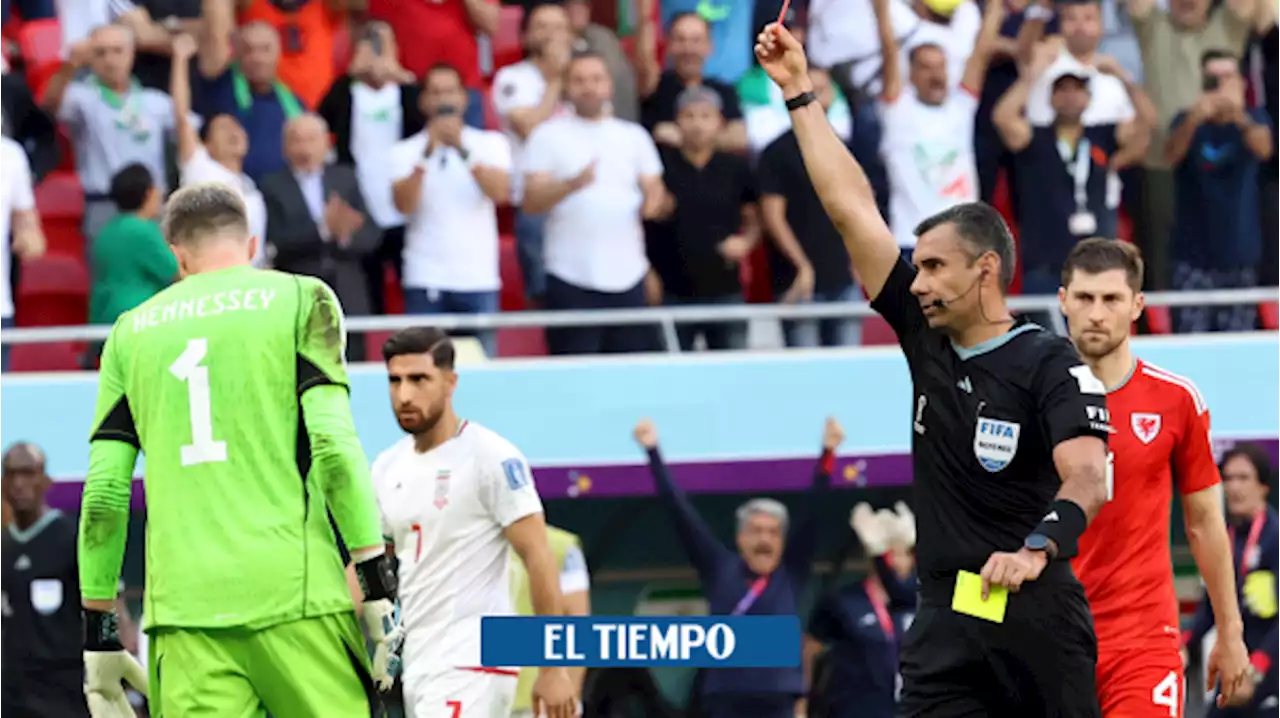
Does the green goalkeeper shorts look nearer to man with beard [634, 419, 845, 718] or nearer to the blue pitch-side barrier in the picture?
man with beard [634, 419, 845, 718]

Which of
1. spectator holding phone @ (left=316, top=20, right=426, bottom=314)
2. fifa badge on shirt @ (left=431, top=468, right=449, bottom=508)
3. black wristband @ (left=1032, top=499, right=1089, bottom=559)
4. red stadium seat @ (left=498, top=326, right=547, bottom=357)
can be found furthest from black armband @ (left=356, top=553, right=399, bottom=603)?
red stadium seat @ (left=498, top=326, right=547, bottom=357)

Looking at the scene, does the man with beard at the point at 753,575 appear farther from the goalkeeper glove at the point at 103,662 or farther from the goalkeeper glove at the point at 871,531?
the goalkeeper glove at the point at 103,662

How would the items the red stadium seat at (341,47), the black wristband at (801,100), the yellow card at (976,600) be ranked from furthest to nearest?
the red stadium seat at (341,47)
the black wristband at (801,100)
the yellow card at (976,600)

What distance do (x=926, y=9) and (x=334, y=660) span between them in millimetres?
8726

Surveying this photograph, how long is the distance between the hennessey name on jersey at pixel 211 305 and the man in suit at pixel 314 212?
229 inches

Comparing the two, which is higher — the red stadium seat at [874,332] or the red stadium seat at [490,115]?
the red stadium seat at [490,115]

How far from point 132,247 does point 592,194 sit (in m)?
2.51

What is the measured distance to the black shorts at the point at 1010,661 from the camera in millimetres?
6414

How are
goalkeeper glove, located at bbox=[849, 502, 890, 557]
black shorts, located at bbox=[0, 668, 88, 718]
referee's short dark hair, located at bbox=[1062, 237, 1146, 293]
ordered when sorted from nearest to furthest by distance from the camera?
referee's short dark hair, located at bbox=[1062, 237, 1146, 293] < black shorts, located at bbox=[0, 668, 88, 718] < goalkeeper glove, located at bbox=[849, 502, 890, 557]

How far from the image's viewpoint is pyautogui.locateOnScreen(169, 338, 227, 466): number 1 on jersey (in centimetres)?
643

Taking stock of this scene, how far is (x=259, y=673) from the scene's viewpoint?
6395 millimetres

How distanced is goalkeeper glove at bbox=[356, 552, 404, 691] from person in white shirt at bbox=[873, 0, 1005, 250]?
24.2 ft

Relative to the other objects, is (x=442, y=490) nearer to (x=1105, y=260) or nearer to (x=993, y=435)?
(x=1105, y=260)

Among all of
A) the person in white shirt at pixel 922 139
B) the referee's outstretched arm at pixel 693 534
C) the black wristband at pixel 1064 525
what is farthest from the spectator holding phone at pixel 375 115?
the black wristband at pixel 1064 525
